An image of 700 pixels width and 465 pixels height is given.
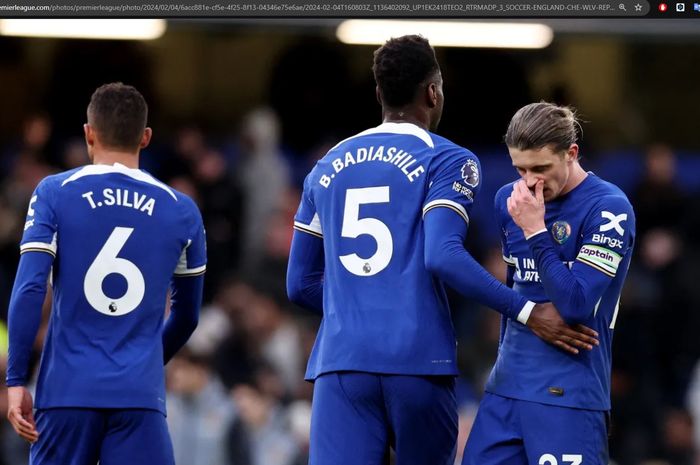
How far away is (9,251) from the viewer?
518 inches

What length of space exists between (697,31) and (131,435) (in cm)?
1047

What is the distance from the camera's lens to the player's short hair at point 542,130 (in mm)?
5770

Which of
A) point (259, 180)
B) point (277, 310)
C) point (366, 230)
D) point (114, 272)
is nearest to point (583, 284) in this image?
point (366, 230)

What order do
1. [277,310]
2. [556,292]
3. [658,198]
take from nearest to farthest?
1. [556,292]
2. [277,310]
3. [658,198]

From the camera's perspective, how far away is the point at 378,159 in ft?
19.4

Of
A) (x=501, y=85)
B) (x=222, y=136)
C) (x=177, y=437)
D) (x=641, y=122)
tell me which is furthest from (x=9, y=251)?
(x=641, y=122)

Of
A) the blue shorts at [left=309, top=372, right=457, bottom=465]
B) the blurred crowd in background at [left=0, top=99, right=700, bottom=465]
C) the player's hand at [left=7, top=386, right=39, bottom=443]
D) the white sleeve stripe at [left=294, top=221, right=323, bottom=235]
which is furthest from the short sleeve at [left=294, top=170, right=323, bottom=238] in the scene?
the blurred crowd in background at [left=0, top=99, right=700, bottom=465]

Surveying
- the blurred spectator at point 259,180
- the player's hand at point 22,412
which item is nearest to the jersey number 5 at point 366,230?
the player's hand at point 22,412

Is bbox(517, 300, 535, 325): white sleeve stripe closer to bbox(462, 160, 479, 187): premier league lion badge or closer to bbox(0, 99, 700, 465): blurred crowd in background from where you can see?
bbox(462, 160, 479, 187): premier league lion badge

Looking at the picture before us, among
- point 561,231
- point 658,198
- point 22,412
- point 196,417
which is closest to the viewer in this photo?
point 561,231

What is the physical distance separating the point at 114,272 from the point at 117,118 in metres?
0.69

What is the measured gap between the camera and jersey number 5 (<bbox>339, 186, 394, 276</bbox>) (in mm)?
5785

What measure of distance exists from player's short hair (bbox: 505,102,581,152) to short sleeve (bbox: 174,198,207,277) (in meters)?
1.46

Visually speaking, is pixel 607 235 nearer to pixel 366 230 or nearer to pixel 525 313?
pixel 525 313
